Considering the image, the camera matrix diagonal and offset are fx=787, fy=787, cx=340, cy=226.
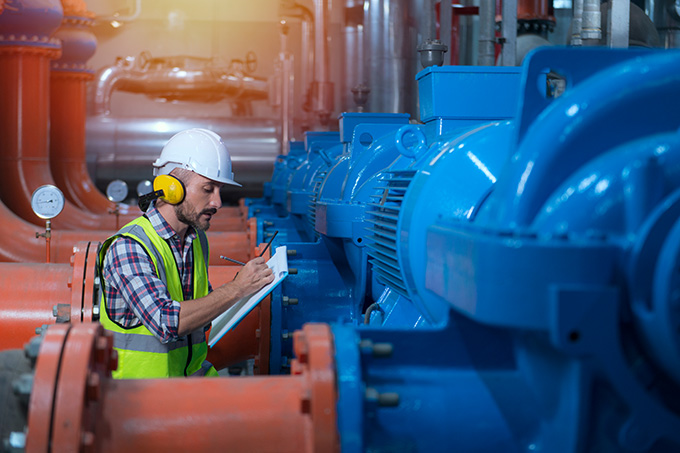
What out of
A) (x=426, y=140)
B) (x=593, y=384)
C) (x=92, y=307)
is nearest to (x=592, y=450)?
(x=593, y=384)

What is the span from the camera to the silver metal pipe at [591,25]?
9.12ft

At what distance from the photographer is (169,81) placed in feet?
32.4

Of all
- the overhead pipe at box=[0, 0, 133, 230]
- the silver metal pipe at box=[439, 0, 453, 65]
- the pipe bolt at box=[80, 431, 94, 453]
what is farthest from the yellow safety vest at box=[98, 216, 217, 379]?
the overhead pipe at box=[0, 0, 133, 230]

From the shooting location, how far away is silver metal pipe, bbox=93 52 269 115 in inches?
381

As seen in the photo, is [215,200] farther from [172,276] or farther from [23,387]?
[23,387]

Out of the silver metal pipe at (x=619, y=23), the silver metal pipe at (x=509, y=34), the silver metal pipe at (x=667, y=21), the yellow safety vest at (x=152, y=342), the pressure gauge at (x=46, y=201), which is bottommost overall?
the yellow safety vest at (x=152, y=342)

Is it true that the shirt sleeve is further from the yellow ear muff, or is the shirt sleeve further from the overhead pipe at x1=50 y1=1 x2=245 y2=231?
the overhead pipe at x1=50 y1=1 x2=245 y2=231

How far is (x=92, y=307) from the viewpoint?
2432 mm

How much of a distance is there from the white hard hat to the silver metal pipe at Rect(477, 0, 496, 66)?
86.6 inches

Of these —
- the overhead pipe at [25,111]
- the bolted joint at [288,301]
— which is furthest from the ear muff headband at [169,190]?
the overhead pipe at [25,111]

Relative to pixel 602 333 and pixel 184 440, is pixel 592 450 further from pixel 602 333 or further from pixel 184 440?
pixel 184 440

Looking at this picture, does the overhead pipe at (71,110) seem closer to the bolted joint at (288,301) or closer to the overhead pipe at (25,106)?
the overhead pipe at (25,106)

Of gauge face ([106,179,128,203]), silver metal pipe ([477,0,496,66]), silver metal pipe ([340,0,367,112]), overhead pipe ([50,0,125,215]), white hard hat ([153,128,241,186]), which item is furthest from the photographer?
silver metal pipe ([340,0,367,112])

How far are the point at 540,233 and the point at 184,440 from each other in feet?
1.95
